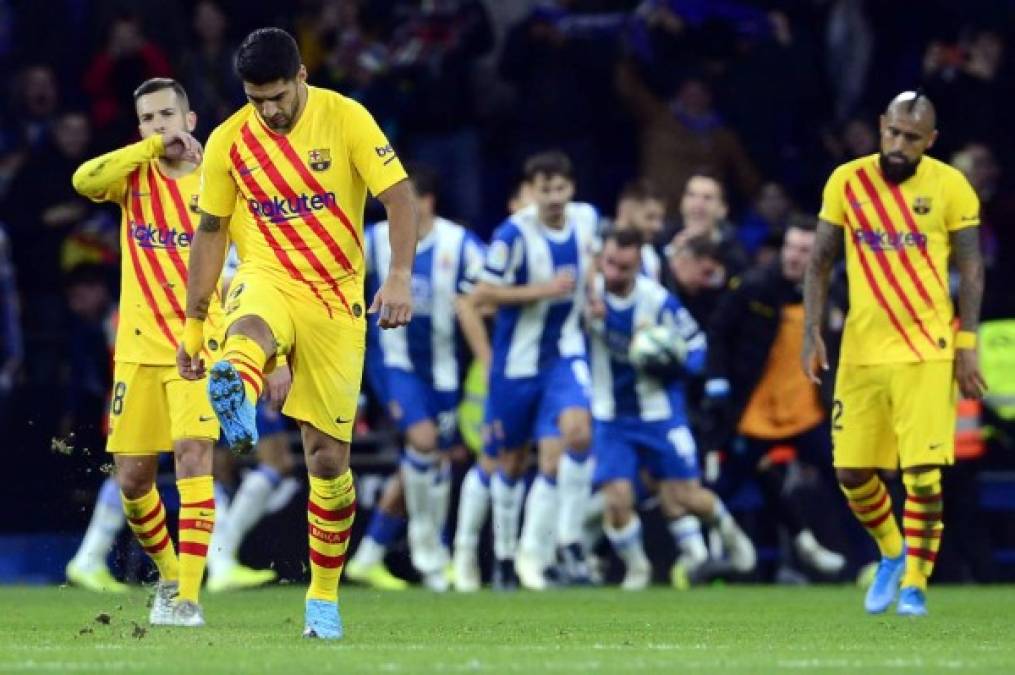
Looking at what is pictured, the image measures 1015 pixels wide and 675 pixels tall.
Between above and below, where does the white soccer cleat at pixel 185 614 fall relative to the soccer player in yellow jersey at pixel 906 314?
below

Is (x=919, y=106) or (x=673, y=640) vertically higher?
(x=919, y=106)

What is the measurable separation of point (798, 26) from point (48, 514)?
6947 millimetres

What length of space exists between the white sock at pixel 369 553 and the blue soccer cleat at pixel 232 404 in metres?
7.09

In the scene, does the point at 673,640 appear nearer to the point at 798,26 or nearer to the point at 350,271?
the point at 350,271

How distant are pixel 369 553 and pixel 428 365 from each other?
1.29 m

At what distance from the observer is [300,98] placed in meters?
10.1

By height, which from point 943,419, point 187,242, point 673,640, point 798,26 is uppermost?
point 798,26

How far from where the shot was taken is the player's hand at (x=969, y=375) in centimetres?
1234

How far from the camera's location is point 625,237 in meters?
15.8

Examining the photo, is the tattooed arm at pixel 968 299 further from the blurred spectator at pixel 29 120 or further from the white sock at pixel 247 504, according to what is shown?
the blurred spectator at pixel 29 120

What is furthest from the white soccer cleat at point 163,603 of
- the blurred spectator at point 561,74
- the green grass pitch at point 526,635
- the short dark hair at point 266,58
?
the blurred spectator at point 561,74

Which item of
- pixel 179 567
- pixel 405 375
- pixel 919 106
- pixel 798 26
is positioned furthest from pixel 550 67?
pixel 179 567

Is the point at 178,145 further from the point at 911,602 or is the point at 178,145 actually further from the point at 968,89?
the point at 968,89

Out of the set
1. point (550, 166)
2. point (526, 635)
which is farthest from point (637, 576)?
point (526, 635)
